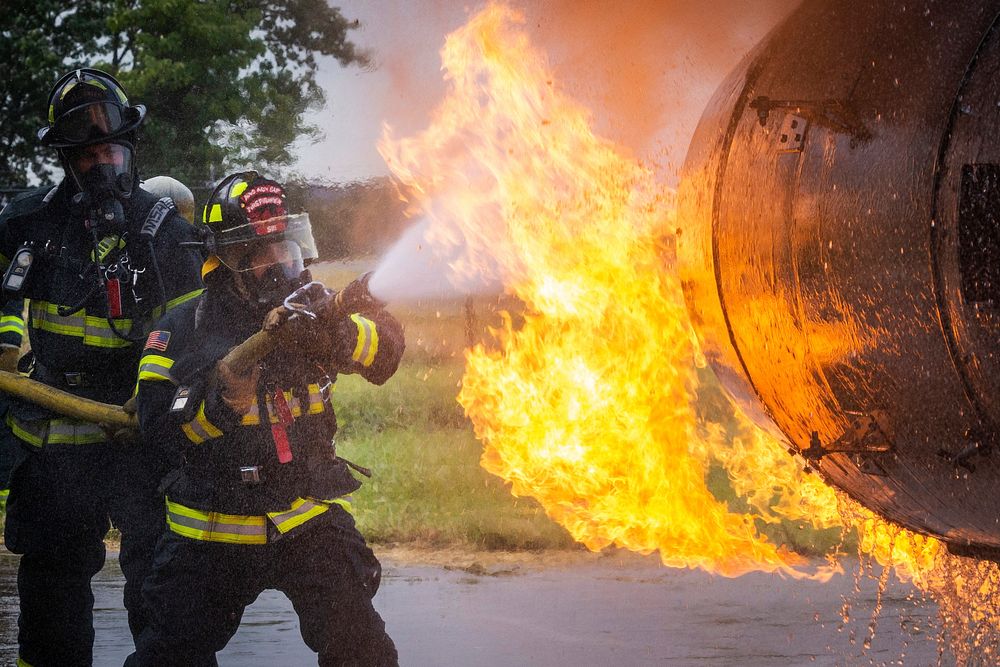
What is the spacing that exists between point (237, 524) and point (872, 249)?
204 cm

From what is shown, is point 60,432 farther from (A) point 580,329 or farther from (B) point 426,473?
(B) point 426,473

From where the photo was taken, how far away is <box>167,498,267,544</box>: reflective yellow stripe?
3629mm

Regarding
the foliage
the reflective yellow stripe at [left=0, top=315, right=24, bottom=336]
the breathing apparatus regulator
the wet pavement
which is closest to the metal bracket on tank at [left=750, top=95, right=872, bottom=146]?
the breathing apparatus regulator

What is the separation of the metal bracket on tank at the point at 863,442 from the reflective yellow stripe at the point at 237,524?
1.54 meters

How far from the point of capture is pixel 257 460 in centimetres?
368

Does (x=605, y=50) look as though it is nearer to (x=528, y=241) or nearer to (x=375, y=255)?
(x=528, y=241)

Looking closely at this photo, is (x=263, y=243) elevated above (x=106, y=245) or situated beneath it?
situated beneath

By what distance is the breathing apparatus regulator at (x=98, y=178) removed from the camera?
4.52m

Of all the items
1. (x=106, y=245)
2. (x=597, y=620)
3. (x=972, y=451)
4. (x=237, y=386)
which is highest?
(x=106, y=245)

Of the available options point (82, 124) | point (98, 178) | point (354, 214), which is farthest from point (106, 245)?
point (354, 214)

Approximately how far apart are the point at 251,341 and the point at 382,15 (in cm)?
496

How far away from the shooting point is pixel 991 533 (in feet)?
8.71

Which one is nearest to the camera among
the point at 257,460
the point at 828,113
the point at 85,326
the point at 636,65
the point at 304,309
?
the point at 828,113

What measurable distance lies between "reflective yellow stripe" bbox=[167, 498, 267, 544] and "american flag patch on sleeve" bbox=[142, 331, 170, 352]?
21.4 inches
